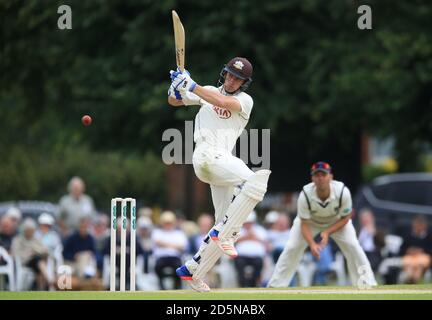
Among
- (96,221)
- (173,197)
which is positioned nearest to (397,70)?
(96,221)

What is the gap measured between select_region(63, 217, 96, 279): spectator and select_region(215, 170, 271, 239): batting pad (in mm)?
6717

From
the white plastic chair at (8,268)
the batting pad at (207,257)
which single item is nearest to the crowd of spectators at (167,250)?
the white plastic chair at (8,268)

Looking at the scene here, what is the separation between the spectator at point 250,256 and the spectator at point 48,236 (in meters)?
2.68

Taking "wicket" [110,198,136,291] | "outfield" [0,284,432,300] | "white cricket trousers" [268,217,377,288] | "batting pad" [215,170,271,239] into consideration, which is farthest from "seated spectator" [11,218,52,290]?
"batting pad" [215,170,271,239]

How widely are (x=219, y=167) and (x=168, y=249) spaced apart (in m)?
7.01

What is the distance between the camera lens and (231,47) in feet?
63.6

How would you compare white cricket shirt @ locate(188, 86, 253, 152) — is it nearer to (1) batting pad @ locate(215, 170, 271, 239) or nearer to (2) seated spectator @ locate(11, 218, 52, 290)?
(1) batting pad @ locate(215, 170, 271, 239)

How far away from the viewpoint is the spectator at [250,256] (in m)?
17.0

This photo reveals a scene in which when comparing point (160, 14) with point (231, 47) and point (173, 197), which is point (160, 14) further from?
point (173, 197)

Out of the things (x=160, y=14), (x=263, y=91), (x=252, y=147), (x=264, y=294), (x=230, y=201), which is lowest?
(x=264, y=294)

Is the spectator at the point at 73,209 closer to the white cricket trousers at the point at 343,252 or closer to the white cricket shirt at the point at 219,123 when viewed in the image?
the white cricket trousers at the point at 343,252

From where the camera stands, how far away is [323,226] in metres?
12.8

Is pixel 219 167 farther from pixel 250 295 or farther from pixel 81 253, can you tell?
pixel 81 253

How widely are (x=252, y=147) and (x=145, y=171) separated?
18.3 m
